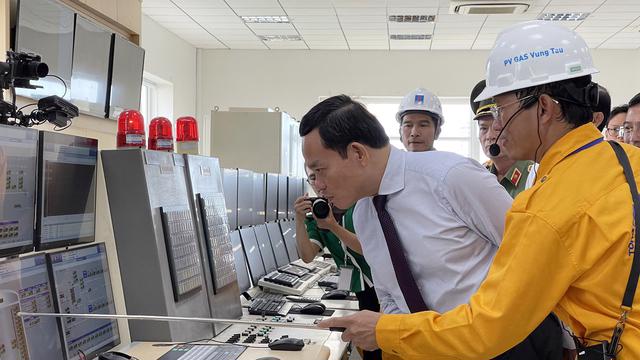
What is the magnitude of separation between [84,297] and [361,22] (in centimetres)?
611

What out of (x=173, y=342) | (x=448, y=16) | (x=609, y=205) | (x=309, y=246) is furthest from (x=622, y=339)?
(x=448, y=16)

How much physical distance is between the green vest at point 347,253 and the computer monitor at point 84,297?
3.45 ft

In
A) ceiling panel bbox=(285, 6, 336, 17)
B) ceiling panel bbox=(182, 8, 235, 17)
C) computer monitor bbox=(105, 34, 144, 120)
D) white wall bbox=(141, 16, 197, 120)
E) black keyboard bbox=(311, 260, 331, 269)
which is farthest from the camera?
white wall bbox=(141, 16, 197, 120)

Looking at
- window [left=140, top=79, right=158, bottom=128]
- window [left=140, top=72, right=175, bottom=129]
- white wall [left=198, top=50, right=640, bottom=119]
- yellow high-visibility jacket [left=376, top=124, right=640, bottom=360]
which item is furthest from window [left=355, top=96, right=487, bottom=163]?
yellow high-visibility jacket [left=376, top=124, right=640, bottom=360]

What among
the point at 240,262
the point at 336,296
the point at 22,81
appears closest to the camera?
the point at 22,81

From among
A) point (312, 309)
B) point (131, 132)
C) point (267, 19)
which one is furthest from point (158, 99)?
point (131, 132)

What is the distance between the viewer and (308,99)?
8680 mm

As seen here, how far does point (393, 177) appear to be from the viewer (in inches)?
56.0

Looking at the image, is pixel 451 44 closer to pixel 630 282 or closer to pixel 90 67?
pixel 90 67

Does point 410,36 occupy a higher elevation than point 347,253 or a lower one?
higher

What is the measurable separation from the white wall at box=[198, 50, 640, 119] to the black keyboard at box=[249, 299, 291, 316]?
246 inches

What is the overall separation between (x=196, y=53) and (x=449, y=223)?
26.1ft

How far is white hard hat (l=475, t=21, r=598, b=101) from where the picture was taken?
3.58 ft

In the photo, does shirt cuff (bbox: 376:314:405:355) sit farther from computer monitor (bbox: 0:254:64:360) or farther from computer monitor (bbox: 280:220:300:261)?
computer monitor (bbox: 280:220:300:261)
